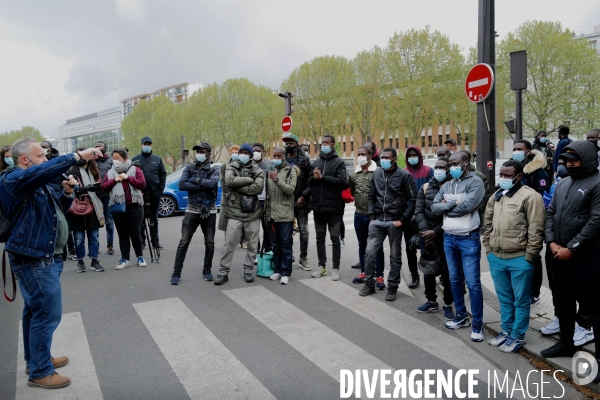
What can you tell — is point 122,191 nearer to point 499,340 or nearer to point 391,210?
point 391,210

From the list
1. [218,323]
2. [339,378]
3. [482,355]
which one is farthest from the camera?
[218,323]

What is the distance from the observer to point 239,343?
189 inches

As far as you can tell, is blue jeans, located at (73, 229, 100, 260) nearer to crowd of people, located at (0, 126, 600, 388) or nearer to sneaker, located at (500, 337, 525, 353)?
crowd of people, located at (0, 126, 600, 388)

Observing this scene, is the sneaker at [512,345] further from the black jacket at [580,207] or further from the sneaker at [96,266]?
the sneaker at [96,266]

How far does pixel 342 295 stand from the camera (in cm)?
656

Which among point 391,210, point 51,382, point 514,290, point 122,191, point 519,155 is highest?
point 519,155

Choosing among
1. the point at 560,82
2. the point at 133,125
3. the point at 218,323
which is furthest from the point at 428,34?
the point at 133,125

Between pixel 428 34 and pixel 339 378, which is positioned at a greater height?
pixel 428 34

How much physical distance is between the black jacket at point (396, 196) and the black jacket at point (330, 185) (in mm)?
947

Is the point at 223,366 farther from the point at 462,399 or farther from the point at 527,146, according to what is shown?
the point at 527,146

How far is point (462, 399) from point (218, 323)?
109 inches

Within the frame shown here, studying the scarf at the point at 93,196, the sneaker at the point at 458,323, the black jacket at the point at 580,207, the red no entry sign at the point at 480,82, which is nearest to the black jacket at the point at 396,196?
the sneaker at the point at 458,323

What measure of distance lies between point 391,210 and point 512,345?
2.29 metres

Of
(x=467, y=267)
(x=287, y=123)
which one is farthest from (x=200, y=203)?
(x=287, y=123)
